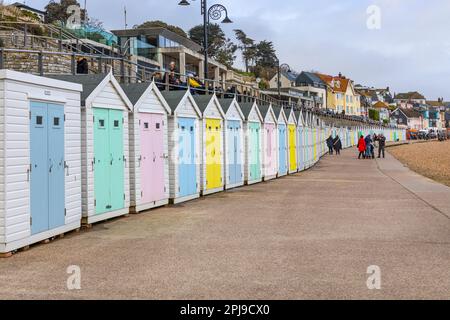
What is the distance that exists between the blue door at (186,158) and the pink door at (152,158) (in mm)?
910

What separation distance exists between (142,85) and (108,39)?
82.5 ft

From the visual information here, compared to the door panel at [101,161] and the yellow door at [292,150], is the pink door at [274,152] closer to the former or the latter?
the yellow door at [292,150]

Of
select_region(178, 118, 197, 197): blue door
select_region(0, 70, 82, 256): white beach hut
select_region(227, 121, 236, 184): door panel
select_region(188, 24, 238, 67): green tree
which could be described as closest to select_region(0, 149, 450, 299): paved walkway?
select_region(0, 70, 82, 256): white beach hut

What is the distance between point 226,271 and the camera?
283 inches

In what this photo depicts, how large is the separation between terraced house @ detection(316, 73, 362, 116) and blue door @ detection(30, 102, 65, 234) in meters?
105

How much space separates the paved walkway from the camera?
6332 millimetres

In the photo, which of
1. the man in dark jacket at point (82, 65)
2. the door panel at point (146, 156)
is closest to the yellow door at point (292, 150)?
the man in dark jacket at point (82, 65)

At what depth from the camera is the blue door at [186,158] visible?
15.2 metres

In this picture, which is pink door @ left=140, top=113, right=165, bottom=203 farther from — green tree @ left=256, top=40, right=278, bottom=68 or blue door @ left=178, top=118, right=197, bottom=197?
green tree @ left=256, top=40, right=278, bottom=68

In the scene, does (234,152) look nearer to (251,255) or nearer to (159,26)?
(251,255)

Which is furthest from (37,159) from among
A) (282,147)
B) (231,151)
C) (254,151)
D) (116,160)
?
(282,147)
